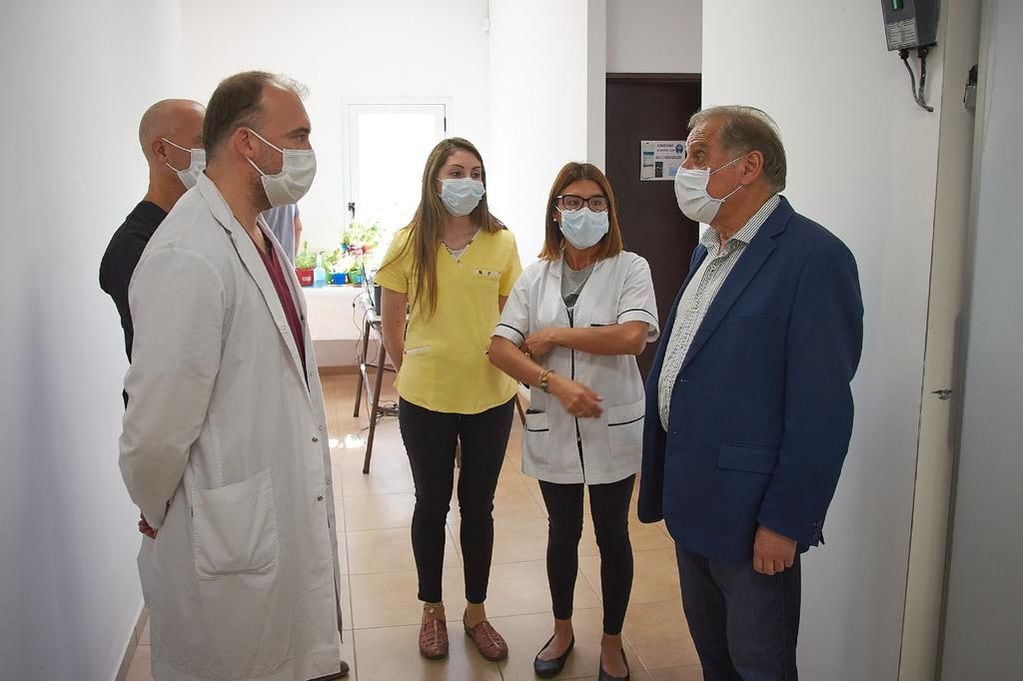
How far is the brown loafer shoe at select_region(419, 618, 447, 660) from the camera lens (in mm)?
2678

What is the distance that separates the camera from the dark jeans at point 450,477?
254 cm

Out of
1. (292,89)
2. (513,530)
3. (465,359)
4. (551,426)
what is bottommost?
(513,530)

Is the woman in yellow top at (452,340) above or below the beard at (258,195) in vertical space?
below

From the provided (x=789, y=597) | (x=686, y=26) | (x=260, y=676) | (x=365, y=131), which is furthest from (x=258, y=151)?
(x=365, y=131)

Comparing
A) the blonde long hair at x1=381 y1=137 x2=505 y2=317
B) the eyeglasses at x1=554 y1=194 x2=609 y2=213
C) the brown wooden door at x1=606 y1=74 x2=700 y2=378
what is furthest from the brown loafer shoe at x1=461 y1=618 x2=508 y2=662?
the brown wooden door at x1=606 y1=74 x2=700 y2=378

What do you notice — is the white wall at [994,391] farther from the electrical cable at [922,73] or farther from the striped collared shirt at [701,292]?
the striped collared shirt at [701,292]

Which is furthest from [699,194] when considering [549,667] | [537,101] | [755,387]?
[537,101]

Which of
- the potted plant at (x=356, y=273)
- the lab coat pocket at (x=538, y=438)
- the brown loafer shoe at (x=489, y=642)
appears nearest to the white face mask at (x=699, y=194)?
the lab coat pocket at (x=538, y=438)

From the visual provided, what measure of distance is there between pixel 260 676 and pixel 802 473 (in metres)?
1.10

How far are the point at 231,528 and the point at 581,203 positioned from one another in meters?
1.28

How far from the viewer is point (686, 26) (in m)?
4.34

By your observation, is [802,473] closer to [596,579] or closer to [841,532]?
[841,532]

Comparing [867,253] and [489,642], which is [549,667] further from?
[867,253]

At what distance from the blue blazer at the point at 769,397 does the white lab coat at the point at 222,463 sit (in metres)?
0.76
